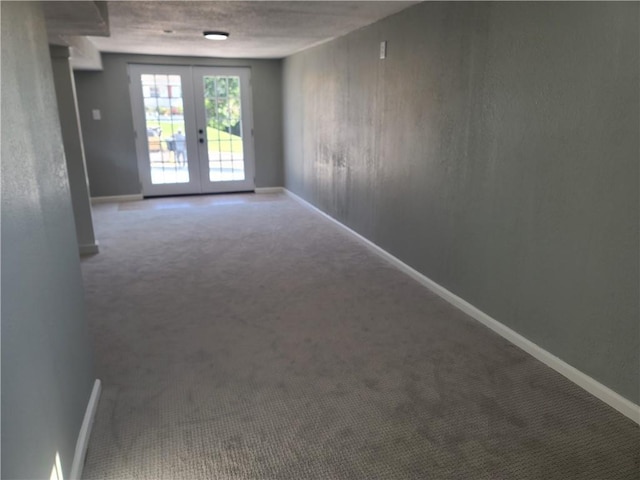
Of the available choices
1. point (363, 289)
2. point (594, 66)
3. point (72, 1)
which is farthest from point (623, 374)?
point (72, 1)

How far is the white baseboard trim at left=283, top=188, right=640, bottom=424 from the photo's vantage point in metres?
2.15

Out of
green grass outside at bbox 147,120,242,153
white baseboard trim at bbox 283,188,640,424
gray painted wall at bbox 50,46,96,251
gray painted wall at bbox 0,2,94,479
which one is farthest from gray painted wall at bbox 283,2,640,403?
green grass outside at bbox 147,120,242,153

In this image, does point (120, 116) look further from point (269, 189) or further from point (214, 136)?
point (269, 189)

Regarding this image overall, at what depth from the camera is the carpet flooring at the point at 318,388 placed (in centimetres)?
187

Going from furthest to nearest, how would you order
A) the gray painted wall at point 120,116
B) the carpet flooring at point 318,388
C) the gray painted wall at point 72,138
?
the gray painted wall at point 120,116 < the gray painted wall at point 72,138 < the carpet flooring at point 318,388

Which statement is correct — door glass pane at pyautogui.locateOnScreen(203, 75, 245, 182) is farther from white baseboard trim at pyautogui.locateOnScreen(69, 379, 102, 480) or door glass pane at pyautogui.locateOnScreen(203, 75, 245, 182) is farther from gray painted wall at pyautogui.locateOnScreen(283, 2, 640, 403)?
white baseboard trim at pyautogui.locateOnScreen(69, 379, 102, 480)

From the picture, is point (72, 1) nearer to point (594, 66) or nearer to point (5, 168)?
point (5, 168)

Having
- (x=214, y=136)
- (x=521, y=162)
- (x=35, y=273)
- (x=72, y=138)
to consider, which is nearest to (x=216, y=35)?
(x=72, y=138)

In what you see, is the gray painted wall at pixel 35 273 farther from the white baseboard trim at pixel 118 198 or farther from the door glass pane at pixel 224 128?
the door glass pane at pixel 224 128

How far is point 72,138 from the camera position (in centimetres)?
429

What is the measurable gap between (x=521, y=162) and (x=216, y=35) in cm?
343

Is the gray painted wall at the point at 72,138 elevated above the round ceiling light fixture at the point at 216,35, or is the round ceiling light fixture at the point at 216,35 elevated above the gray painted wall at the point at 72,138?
the round ceiling light fixture at the point at 216,35

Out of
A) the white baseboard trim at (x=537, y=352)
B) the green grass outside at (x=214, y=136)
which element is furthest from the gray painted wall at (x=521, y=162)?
the green grass outside at (x=214, y=136)

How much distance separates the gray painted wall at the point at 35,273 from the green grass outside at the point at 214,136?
545 centimetres
